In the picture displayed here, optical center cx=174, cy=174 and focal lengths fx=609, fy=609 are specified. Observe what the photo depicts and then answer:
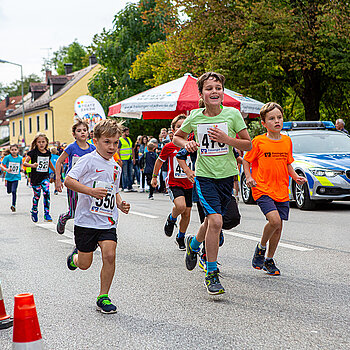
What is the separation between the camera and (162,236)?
9.33m

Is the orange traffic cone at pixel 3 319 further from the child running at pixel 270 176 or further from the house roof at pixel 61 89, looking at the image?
the house roof at pixel 61 89

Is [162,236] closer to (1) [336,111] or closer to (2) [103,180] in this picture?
(2) [103,180]

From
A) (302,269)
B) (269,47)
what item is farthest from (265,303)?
(269,47)

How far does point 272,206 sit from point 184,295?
139 centimetres

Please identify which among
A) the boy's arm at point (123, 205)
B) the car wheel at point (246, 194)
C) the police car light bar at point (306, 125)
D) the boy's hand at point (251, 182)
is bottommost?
the car wheel at point (246, 194)

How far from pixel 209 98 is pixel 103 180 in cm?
120

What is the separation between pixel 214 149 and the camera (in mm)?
5449

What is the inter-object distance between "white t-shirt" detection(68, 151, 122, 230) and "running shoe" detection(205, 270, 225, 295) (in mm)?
949

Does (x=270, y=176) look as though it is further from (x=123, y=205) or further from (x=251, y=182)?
(x=123, y=205)

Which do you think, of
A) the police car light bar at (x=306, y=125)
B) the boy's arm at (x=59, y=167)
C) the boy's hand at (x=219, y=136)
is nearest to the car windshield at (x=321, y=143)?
the police car light bar at (x=306, y=125)

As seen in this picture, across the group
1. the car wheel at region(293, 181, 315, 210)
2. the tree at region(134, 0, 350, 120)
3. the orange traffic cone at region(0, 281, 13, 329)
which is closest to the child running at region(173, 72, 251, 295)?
the orange traffic cone at region(0, 281, 13, 329)

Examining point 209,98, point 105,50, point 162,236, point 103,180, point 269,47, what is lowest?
point 162,236

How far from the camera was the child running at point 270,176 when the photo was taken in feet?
20.2

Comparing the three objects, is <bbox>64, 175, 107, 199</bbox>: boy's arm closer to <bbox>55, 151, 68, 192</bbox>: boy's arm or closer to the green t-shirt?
the green t-shirt
